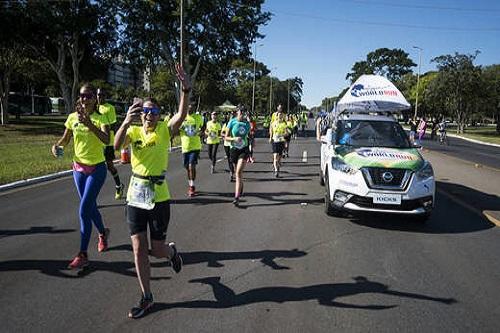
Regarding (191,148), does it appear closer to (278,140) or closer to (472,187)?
(278,140)

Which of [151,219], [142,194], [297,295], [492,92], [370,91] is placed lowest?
[297,295]

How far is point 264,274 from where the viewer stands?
5008 millimetres

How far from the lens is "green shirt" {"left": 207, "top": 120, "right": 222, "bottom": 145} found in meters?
12.6

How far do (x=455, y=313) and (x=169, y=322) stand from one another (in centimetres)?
261

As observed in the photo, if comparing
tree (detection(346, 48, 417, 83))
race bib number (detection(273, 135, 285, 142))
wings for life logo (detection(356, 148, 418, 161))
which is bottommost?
wings for life logo (detection(356, 148, 418, 161))

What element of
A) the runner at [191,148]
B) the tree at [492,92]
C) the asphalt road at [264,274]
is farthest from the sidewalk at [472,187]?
the tree at [492,92]

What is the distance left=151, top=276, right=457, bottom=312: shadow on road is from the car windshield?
4014 mm

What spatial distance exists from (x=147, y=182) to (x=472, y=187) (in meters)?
9.92

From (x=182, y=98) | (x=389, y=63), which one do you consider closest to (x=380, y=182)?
(x=182, y=98)

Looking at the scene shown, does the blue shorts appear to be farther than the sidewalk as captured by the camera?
Yes

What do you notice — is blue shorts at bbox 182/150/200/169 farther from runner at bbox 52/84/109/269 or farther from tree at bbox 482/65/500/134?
tree at bbox 482/65/500/134

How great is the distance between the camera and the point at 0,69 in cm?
Result: 3462

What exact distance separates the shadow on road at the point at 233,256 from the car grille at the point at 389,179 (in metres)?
1.92

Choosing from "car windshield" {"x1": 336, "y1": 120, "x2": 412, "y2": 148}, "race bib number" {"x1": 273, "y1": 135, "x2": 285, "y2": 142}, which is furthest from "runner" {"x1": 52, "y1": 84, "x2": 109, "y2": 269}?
"race bib number" {"x1": 273, "y1": 135, "x2": 285, "y2": 142}
